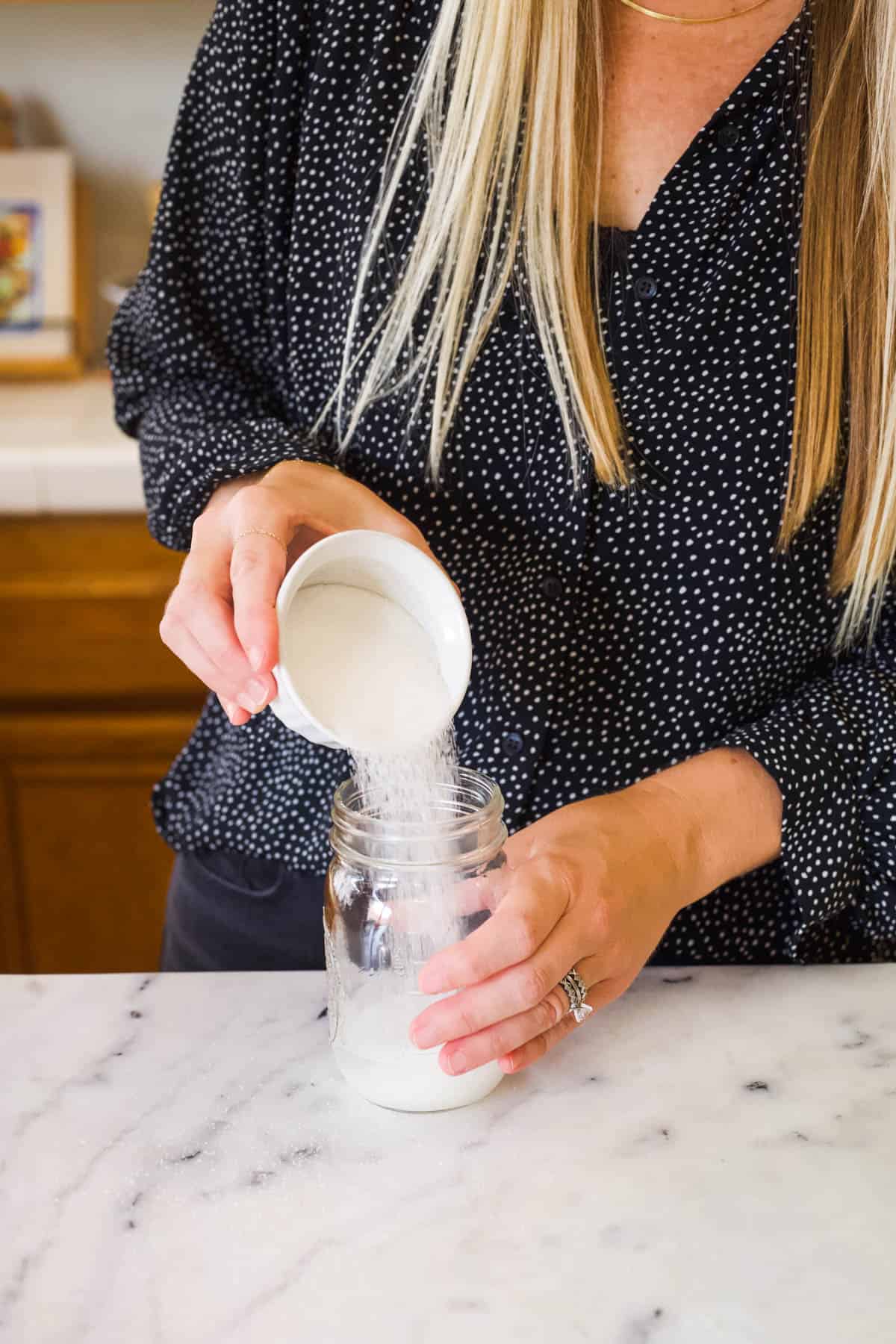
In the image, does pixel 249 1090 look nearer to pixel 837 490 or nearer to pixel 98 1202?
pixel 98 1202

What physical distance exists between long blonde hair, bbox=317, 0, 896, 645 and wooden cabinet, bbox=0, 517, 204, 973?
0.82 m

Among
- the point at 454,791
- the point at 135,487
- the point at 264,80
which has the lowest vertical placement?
the point at 135,487

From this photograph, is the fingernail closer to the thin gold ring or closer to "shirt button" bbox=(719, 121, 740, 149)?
the thin gold ring

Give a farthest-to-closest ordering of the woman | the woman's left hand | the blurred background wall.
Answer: the blurred background wall < the woman < the woman's left hand

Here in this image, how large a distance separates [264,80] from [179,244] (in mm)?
131

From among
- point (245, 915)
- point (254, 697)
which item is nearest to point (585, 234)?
point (254, 697)

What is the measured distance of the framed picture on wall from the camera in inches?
78.1

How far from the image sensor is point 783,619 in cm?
87

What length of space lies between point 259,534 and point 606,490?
278mm

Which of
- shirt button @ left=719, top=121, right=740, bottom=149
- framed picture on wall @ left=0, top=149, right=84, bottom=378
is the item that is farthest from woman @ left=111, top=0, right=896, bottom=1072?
framed picture on wall @ left=0, top=149, right=84, bottom=378

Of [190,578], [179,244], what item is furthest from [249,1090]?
[179,244]

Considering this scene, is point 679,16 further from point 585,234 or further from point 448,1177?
point 448,1177

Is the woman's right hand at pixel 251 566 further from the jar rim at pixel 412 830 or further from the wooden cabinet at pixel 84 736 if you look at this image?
the wooden cabinet at pixel 84 736

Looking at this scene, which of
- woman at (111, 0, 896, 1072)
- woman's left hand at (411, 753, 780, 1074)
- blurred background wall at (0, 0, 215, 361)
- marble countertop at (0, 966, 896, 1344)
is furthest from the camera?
blurred background wall at (0, 0, 215, 361)
